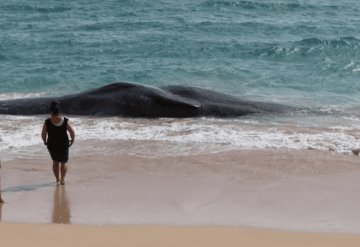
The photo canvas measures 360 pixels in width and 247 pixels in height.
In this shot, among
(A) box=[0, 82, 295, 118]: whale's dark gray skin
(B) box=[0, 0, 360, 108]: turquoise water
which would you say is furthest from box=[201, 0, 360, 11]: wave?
(A) box=[0, 82, 295, 118]: whale's dark gray skin

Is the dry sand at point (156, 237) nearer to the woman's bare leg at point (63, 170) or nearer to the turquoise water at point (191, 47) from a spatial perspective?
the woman's bare leg at point (63, 170)

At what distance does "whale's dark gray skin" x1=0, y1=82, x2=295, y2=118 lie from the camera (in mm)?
14391

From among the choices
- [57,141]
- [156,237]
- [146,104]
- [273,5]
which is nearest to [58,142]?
[57,141]

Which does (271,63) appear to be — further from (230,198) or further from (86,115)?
(230,198)

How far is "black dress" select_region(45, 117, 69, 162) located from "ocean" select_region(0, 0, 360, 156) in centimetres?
155

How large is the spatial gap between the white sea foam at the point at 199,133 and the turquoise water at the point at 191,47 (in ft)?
13.3

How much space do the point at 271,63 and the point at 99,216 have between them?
610 inches

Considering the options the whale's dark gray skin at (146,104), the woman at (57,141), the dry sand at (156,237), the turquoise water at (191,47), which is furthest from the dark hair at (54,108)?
the turquoise water at (191,47)

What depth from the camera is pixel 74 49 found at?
80.9ft

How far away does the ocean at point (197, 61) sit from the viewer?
1263 centimetres

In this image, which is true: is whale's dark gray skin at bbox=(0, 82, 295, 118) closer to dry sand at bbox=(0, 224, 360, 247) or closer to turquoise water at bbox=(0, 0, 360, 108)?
turquoise water at bbox=(0, 0, 360, 108)

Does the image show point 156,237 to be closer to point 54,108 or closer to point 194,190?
point 194,190

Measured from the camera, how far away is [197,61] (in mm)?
22969

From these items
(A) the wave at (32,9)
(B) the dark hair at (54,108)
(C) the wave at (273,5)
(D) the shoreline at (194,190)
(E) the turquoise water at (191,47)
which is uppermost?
(B) the dark hair at (54,108)
